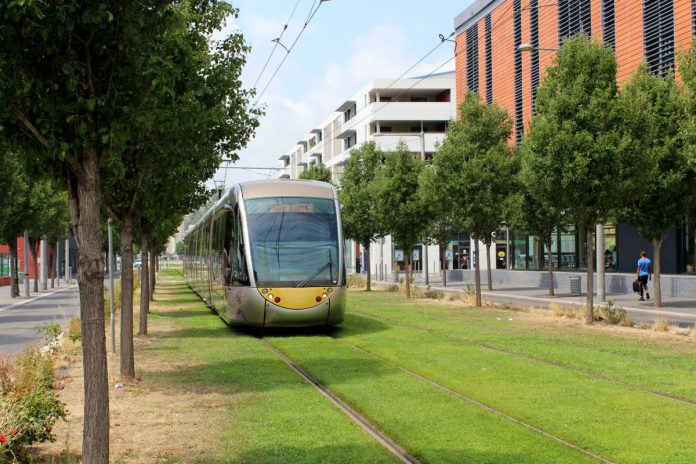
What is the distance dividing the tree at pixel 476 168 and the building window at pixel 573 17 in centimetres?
1322

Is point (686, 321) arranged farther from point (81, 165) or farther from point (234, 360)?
point (81, 165)

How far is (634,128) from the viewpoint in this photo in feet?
63.6

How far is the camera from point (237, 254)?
715 inches

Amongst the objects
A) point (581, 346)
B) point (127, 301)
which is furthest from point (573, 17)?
point (127, 301)

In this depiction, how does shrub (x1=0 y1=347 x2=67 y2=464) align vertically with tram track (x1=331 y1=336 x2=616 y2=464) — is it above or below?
above

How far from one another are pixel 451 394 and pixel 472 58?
45.6 meters

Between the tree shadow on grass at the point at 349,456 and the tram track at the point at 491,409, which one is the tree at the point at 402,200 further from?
the tree shadow on grass at the point at 349,456

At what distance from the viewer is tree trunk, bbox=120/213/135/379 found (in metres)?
11.8

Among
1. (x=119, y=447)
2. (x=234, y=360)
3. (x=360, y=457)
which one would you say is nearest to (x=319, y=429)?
(x=360, y=457)

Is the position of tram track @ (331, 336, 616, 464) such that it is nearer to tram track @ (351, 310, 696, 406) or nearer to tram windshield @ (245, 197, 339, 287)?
tram track @ (351, 310, 696, 406)

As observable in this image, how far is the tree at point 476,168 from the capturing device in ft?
84.0

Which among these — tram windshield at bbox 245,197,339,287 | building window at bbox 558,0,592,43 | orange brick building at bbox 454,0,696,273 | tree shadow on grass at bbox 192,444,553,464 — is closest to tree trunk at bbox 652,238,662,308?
orange brick building at bbox 454,0,696,273

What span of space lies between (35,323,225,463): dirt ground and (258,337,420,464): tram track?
1418 millimetres

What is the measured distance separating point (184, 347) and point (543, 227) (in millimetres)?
22226
